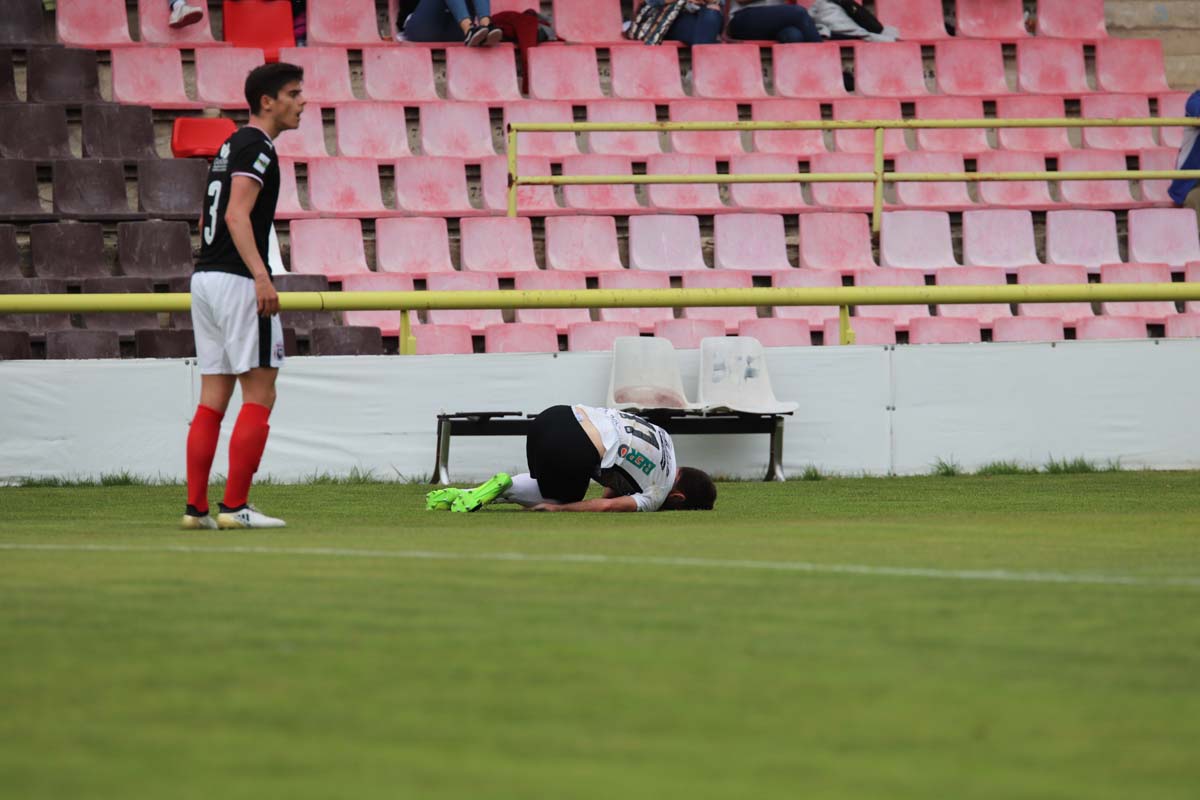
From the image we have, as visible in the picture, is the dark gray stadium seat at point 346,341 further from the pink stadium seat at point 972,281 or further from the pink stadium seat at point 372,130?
the pink stadium seat at point 972,281

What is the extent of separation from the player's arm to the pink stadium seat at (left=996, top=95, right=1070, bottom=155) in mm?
10226

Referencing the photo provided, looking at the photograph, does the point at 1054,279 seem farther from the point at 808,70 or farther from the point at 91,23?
the point at 91,23

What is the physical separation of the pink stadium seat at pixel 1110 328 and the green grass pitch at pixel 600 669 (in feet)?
25.8

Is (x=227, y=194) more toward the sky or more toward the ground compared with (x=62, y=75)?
more toward the ground

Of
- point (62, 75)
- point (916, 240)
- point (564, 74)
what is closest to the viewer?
point (916, 240)

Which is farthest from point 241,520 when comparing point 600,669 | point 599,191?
point 599,191

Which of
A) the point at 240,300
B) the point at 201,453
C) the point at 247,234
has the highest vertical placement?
the point at 247,234

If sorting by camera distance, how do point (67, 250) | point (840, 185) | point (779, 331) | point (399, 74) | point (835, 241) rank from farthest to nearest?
point (399, 74), point (840, 185), point (835, 241), point (779, 331), point (67, 250)

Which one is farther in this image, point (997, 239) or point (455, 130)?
point (455, 130)

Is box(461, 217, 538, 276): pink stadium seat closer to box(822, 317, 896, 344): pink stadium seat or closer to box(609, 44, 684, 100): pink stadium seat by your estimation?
box(822, 317, 896, 344): pink stadium seat

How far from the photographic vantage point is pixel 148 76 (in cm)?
1420

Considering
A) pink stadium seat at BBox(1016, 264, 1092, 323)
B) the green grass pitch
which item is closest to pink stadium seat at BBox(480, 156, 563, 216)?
pink stadium seat at BBox(1016, 264, 1092, 323)

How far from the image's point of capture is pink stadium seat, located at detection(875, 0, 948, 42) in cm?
1662

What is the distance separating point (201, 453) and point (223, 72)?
8.55 meters
